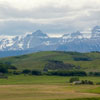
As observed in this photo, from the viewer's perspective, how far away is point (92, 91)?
141 m

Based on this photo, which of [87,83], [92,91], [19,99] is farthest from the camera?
[87,83]

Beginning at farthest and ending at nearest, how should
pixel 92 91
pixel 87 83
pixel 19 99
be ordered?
pixel 87 83 → pixel 92 91 → pixel 19 99

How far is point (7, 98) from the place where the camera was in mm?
117625

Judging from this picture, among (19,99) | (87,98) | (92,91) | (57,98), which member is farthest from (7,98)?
(92,91)

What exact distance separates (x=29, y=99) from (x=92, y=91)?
33222 mm

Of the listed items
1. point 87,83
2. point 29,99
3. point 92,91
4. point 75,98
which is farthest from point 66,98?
point 87,83

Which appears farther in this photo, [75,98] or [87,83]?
[87,83]

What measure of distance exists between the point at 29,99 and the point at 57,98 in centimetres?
866

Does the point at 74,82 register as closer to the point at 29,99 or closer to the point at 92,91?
the point at 92,91

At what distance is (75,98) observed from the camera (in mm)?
118375

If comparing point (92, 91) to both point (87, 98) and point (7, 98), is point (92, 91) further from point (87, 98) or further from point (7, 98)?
point (7, 98)

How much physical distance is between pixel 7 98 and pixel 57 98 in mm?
14685

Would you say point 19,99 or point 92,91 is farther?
point 92,91

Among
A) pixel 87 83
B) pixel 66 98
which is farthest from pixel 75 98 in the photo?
pixel 87 83
